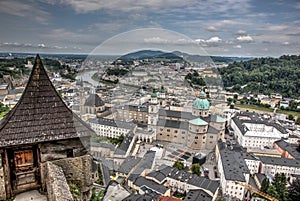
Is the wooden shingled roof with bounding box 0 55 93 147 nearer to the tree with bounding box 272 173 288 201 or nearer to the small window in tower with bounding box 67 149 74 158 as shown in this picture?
A: the small window in tower with bounding box 67 149 74 158

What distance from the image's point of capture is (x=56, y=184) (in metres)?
5.04

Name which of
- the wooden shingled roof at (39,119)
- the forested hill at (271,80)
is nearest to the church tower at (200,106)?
the wooden shingled roof at (39,119)

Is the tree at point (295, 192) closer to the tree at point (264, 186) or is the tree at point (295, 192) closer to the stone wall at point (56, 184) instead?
the tree at point (264, 186)

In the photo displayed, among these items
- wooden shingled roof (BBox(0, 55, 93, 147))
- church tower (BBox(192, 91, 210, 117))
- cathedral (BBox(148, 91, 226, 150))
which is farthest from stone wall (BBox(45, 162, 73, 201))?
church tower (BBox(192, 91, 210, 117))

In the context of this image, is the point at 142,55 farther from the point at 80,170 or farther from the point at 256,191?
the point at 256,191

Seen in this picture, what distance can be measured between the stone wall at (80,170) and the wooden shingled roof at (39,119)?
0.72 meters

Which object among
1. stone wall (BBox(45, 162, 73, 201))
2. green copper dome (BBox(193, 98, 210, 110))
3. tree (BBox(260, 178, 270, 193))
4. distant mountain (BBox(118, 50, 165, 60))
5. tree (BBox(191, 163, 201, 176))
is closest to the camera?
stone wall (BBox(45, 162, 73, 201))

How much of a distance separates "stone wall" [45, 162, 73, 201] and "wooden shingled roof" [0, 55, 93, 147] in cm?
76

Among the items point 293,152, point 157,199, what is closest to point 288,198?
point 293,152

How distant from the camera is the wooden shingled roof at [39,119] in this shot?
207 inches

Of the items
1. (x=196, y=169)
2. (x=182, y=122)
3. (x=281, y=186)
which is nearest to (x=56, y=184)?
(x=182, y=122)

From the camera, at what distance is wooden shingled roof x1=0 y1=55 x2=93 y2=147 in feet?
17.2

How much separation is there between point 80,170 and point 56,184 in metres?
0.98

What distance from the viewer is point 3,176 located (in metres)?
5.34
